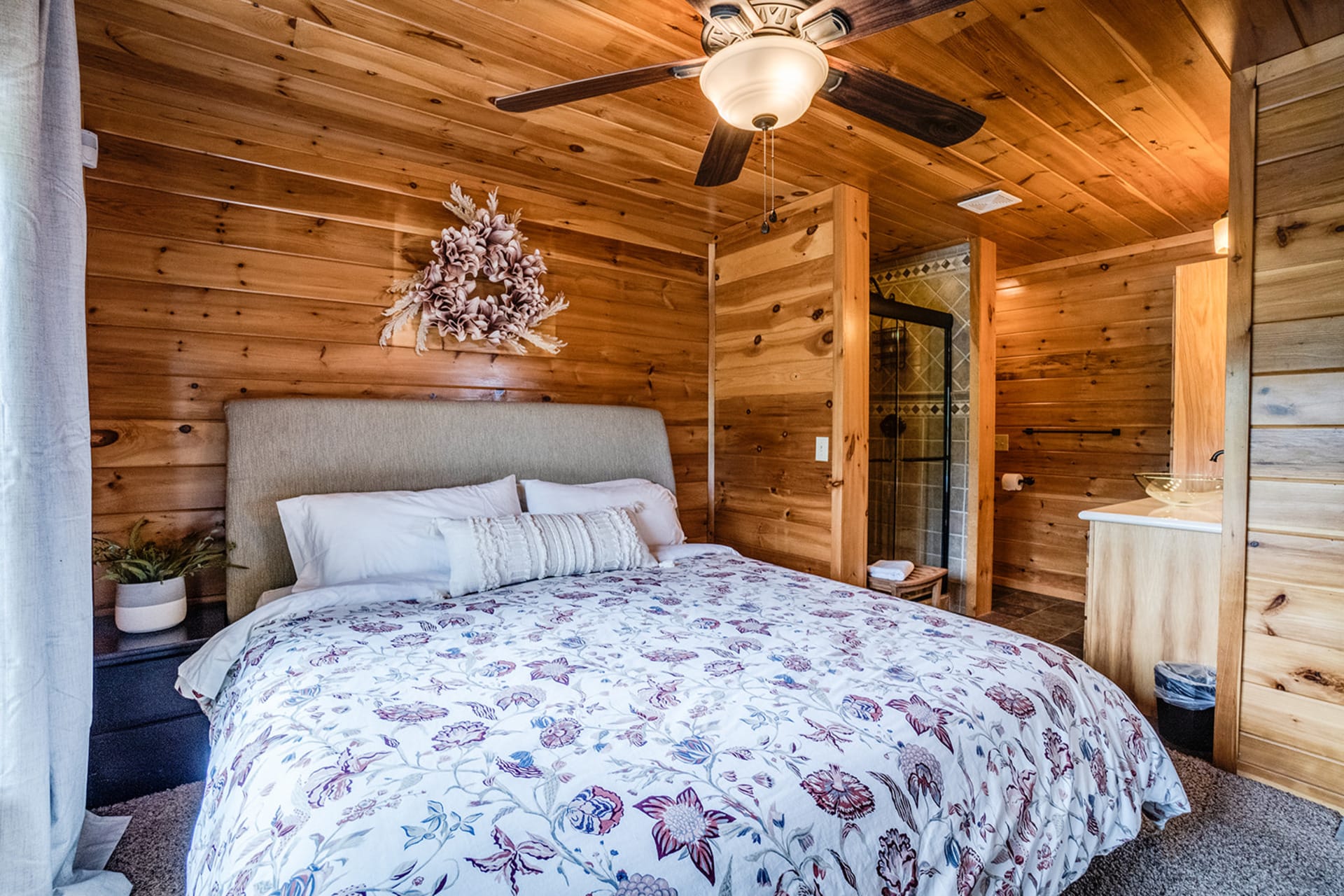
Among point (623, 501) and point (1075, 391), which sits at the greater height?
point (1075, 391)

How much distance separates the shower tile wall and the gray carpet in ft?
5.85

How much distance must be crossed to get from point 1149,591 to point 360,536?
115 inches

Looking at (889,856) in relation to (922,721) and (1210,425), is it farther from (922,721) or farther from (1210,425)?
(1210,425)

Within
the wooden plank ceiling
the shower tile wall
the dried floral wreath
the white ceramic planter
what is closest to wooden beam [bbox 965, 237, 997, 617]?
the shower tile wall

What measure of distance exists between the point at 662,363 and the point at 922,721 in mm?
2497

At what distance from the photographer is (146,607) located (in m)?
1.90

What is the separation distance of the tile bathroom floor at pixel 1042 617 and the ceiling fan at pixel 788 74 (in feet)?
9.23

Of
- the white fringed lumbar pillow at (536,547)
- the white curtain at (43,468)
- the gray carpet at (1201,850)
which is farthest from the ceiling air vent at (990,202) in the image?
the white curtain at (43,468)

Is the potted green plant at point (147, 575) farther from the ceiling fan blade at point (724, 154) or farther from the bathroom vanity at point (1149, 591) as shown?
the bathroom vanity at point (1149, 591)

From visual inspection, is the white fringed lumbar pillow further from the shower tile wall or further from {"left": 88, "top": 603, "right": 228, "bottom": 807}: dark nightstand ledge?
the shower tile wall

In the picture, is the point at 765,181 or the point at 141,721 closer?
the point at 141,721

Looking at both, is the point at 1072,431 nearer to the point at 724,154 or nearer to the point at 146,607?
the point at 724,154

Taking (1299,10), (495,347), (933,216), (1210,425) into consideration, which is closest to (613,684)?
(495,347)

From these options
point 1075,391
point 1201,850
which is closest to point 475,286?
point 1201,850
